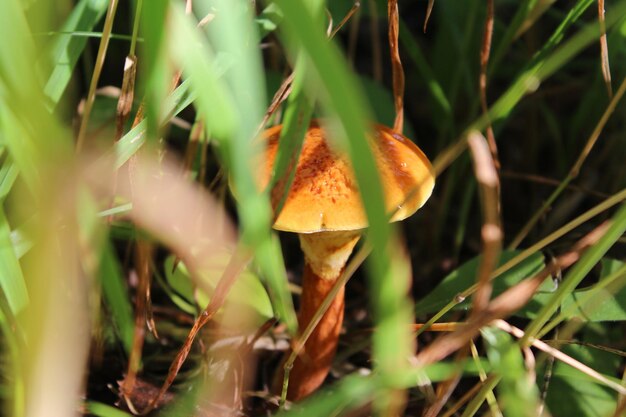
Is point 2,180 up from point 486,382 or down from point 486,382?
up

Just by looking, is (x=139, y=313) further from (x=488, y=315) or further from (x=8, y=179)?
(x=488, y=315)

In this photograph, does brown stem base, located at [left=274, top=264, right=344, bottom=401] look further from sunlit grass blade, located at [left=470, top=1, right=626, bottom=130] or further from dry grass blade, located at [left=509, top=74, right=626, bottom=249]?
sunlit grass blade, located at [left=470, top=1, right=626, bottom=130]

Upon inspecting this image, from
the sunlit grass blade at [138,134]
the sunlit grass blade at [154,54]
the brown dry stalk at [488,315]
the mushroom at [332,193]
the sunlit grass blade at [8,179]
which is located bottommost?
the brown dry stalk at [488,315]

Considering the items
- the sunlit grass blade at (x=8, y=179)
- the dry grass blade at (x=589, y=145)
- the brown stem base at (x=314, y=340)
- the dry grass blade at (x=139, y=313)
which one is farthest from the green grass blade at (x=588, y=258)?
the sunlit grass blade at (x=8, y=179)

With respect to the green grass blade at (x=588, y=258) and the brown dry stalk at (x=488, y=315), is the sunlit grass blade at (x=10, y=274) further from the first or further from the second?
the green grass blade at (x=588, y=258)

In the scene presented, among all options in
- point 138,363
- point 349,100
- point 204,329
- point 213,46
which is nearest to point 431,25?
point 213,46

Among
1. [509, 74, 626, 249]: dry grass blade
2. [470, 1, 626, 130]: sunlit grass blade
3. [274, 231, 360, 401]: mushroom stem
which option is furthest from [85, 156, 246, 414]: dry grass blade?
[509, 74, 626, 249]: dry grass blade

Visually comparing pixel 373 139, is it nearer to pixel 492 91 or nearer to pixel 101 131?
pixel 101 131
